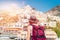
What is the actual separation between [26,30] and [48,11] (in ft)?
1.37

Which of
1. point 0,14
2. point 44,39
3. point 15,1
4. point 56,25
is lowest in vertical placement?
point 44,39

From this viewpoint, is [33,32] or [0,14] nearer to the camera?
[33,32]

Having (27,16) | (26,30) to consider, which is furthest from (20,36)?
(27,16)

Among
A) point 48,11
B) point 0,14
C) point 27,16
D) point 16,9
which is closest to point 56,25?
point 48,11

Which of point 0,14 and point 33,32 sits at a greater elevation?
point 0,14

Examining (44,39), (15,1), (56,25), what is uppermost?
(15,1)

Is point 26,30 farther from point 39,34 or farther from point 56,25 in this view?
point 56,25

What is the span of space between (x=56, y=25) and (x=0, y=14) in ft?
2.52

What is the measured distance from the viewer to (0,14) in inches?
101

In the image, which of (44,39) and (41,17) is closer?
(44,39)

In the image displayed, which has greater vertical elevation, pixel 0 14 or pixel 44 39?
pixel 0 14

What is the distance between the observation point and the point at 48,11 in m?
2.57

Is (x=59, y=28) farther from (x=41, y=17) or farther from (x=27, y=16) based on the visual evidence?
(x=27, y=16)

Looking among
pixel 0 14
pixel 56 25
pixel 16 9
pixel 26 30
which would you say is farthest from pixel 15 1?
pixel 56 25
